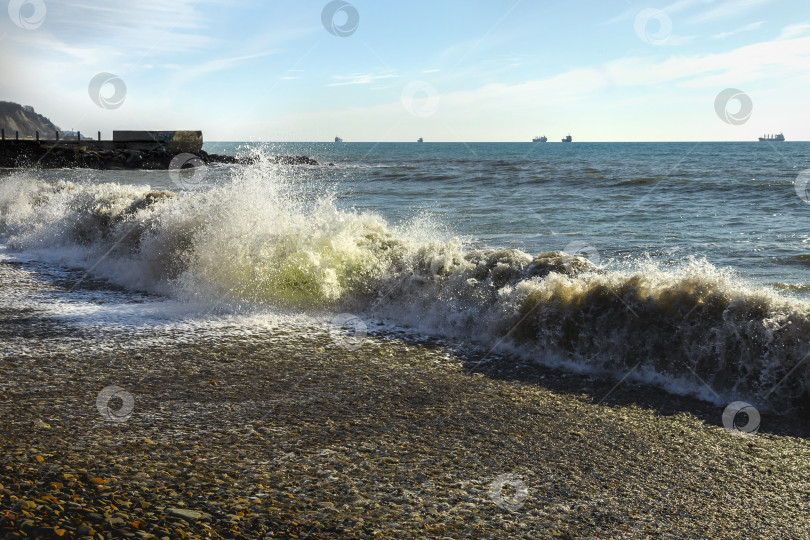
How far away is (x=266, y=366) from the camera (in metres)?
5.59

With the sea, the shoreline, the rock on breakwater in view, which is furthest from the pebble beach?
the rock on breakwater

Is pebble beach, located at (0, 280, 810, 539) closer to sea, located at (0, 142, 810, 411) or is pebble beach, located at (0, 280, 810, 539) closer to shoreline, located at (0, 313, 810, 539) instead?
shoreline, located at (0, 313, 810, 539)

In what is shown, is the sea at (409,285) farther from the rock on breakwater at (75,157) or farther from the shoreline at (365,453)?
A: the rock on breakwater at (75,157)

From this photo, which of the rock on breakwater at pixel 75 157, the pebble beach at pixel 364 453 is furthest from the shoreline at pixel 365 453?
the rock on breakwater at pixel 75 157

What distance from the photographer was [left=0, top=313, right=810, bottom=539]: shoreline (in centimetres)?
314

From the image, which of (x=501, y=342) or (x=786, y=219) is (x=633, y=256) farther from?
(x=786, y=219)

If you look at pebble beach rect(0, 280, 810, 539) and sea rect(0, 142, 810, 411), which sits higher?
sea rect(0, 142, 810, 411)

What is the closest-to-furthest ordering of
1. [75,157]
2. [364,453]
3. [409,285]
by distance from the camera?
[364,453] → [409,285] → [75,157]

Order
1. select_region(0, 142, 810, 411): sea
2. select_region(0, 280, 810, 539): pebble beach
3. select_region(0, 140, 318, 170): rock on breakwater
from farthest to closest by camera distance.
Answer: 1. select_region(0, 140, 318, 170): rock on breakwater
2. select_region(0, 142, 810, 411): sea
3. select_region(0, 280, 810, 539): pebble beach

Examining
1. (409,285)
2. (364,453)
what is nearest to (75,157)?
(409,285)

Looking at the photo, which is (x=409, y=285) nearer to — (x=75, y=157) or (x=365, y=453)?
(x=365, y=453)

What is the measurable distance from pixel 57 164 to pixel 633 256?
42.5m

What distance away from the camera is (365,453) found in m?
3.91

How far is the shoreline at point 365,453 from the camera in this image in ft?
10.3
